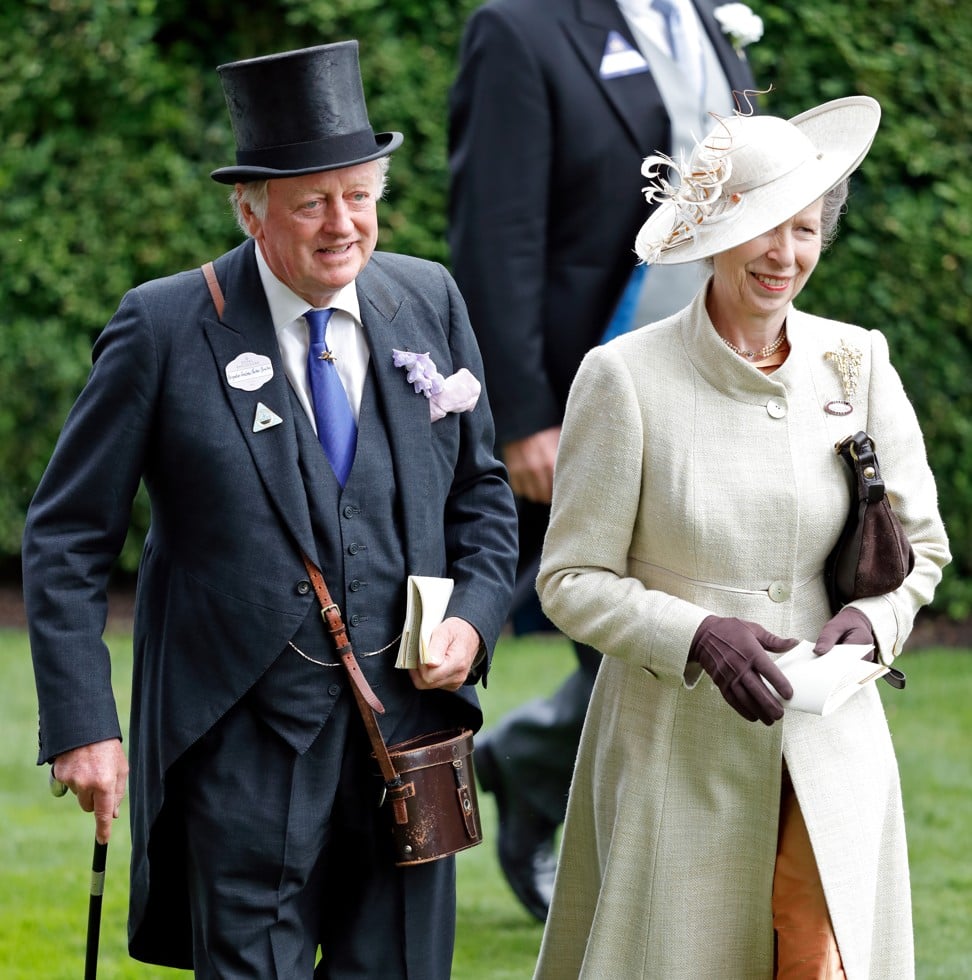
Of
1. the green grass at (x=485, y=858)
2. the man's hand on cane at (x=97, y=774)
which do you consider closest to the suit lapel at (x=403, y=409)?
the man's hand on cane at (x=97, y=774)

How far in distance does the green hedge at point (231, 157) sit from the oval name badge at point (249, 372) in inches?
206

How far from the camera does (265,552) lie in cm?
355

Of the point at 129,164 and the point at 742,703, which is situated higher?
the point at 742,703

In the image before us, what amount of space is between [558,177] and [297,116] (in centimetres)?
148

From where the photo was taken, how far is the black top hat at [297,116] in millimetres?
3518

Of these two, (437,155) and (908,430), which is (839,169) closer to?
(908,430)

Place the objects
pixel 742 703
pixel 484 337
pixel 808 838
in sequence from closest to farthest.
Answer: pixel 742 703 < pixel 808 838 < pixel 484 337

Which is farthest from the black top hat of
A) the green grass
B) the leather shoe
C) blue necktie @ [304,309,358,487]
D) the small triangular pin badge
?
the green grass

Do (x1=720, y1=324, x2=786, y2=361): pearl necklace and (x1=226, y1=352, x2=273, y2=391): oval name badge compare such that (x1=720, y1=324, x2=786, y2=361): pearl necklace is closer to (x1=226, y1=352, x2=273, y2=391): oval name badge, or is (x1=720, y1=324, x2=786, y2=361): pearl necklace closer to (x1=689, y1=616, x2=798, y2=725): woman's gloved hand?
(x1=689, y1=616, x2=798, y2=725): woman's gloved hand

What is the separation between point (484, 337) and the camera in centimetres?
491

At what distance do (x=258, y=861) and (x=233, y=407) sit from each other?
2.62 ft

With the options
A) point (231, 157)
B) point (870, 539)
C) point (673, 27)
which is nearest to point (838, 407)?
point (870, 539)

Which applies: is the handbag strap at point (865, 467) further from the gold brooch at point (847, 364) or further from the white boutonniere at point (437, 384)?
the white boutonniere at point (437, 384)

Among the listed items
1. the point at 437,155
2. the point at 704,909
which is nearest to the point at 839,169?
the point at 704,909
